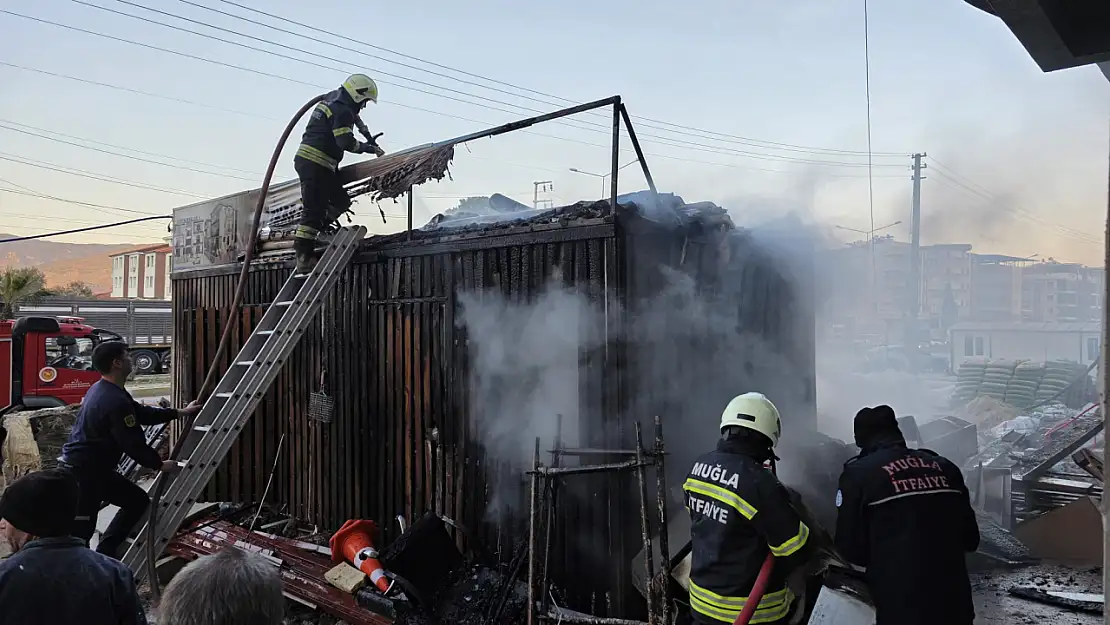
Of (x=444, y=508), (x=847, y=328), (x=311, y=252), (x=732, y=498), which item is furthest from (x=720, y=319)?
(x=847, y=328)

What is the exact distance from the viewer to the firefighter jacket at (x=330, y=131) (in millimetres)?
7430

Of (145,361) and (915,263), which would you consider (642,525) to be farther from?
(145,361)

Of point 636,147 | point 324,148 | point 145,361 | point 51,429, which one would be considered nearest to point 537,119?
point 636,147

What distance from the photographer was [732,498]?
10.7ft

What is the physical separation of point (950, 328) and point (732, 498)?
24.7 m

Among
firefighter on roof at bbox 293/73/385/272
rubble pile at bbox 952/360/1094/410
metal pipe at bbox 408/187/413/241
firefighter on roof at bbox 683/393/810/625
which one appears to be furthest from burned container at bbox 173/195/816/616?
rubble pile at bbox 952/360/1094/410

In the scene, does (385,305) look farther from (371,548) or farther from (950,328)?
(950,328)

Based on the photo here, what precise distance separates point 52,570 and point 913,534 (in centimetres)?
366

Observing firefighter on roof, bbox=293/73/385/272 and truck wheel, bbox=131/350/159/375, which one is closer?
firefighter on roof, bbox=293/73/385/272

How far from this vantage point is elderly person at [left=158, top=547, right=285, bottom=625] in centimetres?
221

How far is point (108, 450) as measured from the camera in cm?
553

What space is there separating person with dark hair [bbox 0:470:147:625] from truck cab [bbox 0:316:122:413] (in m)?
13.7

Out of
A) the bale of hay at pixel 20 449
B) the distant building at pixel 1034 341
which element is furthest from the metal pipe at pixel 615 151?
the distant building at pixel 1034 341

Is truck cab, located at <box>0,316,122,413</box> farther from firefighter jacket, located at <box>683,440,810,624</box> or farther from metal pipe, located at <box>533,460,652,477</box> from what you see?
firefighter jacket, located at <box>683,440,810,624</box>
